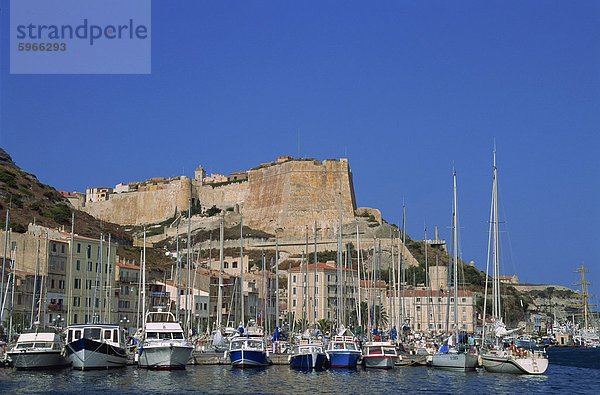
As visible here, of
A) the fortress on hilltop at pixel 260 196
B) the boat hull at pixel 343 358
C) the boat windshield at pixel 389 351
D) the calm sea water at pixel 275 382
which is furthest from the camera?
the fortress on hilltop at pixel 260 196

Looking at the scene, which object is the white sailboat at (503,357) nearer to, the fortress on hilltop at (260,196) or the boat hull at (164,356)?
the boat hull at (164,356)

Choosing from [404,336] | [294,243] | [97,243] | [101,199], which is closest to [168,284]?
[97,243]

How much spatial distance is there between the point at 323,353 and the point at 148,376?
884cm

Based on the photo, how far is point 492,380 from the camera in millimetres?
34750

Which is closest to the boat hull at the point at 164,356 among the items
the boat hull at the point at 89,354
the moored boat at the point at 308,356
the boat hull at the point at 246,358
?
the boat hull at the point at 89,354

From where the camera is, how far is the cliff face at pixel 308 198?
113 m

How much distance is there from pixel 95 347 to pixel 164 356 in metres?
3.01

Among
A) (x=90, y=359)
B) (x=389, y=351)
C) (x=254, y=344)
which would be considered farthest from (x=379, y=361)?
(x=90, y=359)

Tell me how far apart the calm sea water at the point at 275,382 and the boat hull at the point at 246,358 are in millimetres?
417

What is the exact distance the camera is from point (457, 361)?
37.5 metres

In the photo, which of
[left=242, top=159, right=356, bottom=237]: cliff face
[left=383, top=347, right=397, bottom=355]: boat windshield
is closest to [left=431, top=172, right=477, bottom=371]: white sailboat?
[left=383, top=347, right=397, bottom=355]: boat windshield

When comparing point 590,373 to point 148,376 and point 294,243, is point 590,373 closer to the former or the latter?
point 148,376

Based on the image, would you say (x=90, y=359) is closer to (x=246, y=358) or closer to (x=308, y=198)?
(x=246, y=358)

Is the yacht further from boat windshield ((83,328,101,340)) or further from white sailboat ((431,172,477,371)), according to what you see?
white sailboat ((431,172,477,371))
